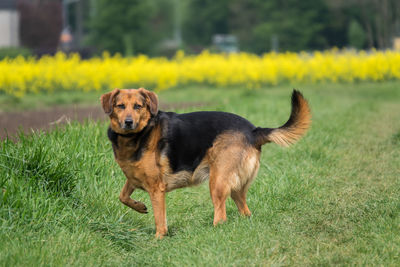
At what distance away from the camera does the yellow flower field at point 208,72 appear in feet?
63.9

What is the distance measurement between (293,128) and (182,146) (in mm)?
1014

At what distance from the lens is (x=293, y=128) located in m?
5.24

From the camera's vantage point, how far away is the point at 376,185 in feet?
21.1

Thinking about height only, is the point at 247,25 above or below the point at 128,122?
above

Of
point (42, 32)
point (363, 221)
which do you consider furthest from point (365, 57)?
point (42, 32)

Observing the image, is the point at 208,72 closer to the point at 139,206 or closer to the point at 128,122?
the point at 139,206

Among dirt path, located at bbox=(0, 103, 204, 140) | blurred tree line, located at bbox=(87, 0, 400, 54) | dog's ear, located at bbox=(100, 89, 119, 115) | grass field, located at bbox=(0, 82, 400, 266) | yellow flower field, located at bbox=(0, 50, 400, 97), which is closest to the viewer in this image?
grass field, located at bbox=(0, 82, 400, 266)

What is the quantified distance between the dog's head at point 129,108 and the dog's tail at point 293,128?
0.98m

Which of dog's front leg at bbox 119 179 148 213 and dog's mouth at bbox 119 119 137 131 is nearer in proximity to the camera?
dog's mouth at bbox 119 119 137 131

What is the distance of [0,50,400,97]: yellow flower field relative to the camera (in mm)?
19484

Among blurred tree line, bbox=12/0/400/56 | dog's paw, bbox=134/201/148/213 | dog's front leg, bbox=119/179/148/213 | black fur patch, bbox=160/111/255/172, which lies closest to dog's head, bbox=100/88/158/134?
black fur patch, bbox=160/111/255/172

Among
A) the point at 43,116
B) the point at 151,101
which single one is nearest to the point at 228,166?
the point at 151,101

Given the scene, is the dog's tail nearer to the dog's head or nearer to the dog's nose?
the dog's head

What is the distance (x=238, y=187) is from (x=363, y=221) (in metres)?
1.11
